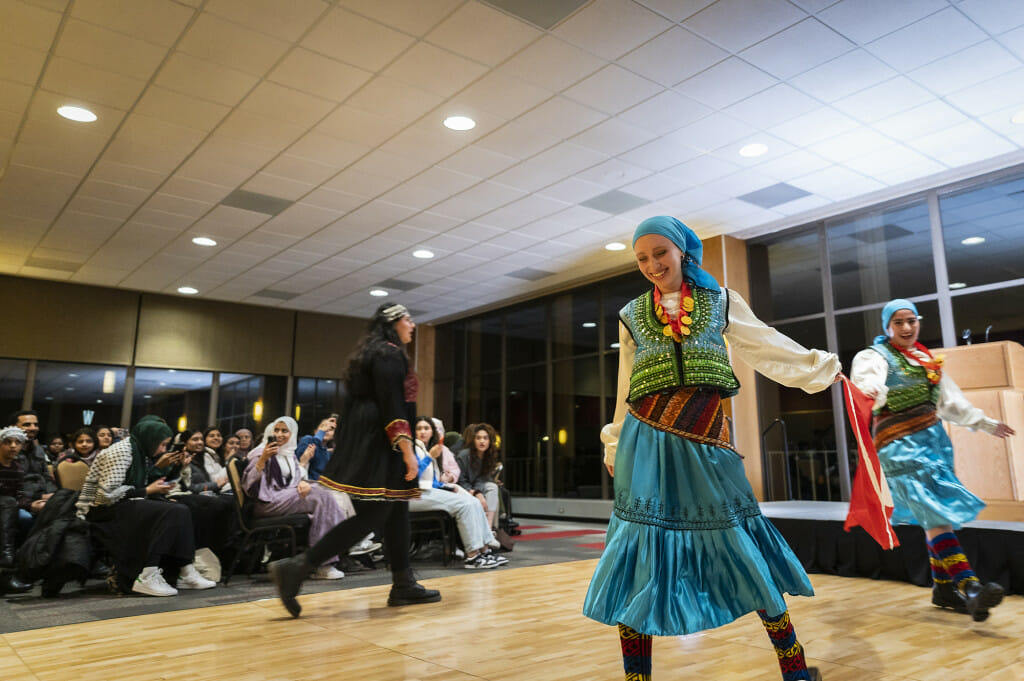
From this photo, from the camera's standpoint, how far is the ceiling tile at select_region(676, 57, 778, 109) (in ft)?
14.6

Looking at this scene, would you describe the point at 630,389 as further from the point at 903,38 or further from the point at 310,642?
the point at 903,38

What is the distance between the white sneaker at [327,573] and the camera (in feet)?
13.8

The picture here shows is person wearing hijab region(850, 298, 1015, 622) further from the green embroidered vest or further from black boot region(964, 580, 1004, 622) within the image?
black boot region(964, 580, 1004, 622)

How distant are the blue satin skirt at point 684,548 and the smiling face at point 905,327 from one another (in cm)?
201

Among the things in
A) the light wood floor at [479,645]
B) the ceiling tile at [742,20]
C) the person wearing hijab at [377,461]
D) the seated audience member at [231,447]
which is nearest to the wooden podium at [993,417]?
the light wood floor at [479,645]

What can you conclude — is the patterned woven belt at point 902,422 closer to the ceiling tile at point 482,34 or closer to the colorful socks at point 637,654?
the colorful socks at point 637,654

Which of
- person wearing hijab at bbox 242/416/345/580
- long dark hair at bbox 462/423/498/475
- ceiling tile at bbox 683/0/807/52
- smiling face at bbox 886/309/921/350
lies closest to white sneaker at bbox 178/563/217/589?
person wearing hijab at bbox 242/416/345/580

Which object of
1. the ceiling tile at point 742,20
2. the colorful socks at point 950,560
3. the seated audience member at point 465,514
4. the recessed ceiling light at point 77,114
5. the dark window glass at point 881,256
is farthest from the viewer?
the dark window glass at point 881,256

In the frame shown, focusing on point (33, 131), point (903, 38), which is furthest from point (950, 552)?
point (33, 131)

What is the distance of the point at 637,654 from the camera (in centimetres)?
158

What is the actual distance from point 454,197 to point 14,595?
177 inches

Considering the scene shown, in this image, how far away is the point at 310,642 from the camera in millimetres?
2584

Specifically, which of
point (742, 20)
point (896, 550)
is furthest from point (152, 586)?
point (742, 20)

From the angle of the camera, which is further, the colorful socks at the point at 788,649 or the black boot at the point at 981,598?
the black boot at the point at 981,598
